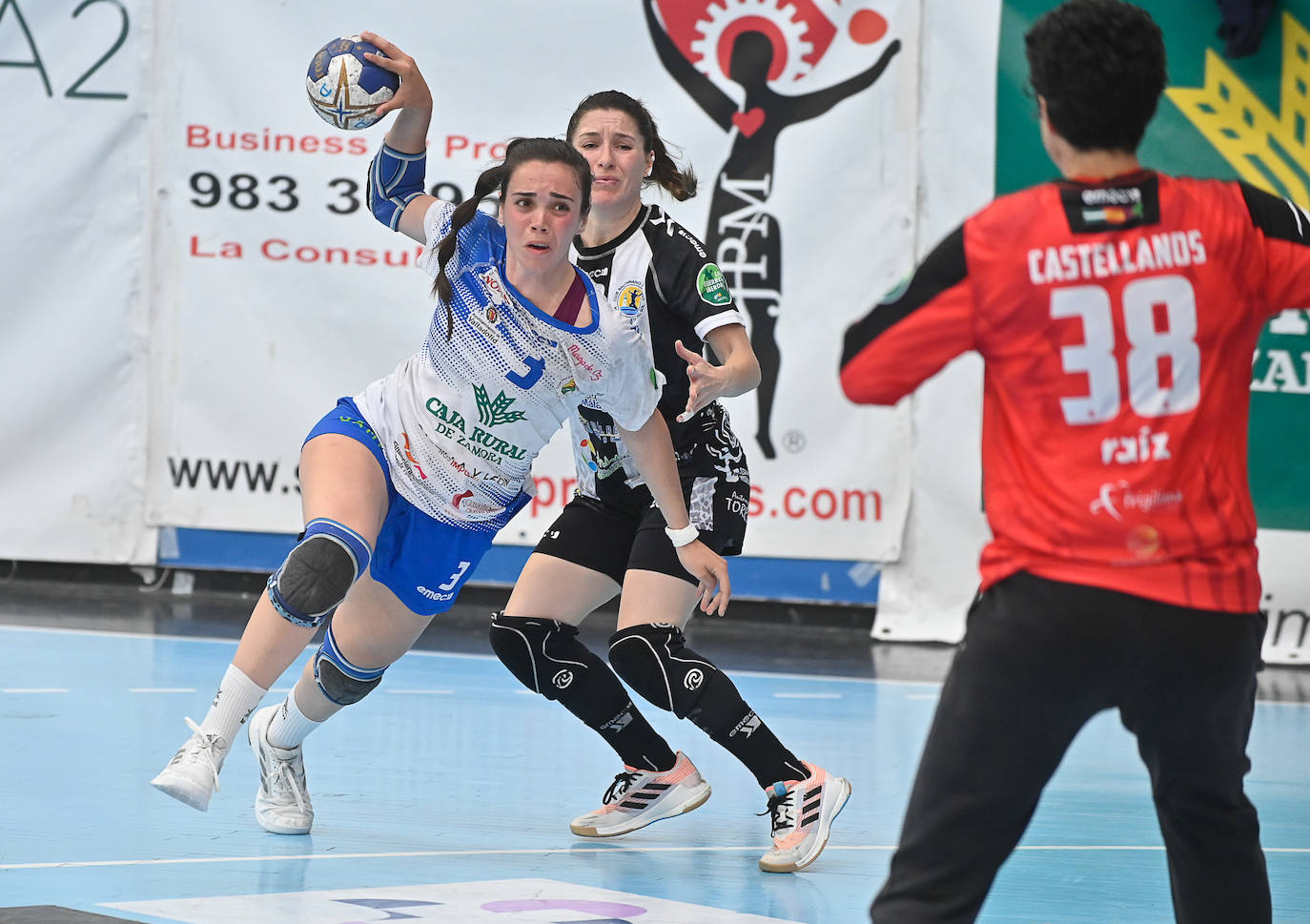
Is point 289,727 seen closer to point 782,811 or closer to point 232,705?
point 232,705

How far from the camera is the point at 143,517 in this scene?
909 cm

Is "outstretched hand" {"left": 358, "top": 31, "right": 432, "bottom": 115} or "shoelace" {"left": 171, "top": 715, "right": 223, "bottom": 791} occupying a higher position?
"outstretched hand" {"left": 358, "top": 31, "right": 432, "bottom": 115}

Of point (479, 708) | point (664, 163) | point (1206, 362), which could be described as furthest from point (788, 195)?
point (1206, 362)

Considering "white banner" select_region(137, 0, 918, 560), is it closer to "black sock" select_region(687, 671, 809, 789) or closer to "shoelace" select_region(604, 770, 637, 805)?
"shoelace" select_region(604, 770, 637, 805)

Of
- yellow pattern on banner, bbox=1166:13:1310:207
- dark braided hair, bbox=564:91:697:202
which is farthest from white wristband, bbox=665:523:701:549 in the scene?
yellow pattern on banner, bbox=1166:13:1310:207

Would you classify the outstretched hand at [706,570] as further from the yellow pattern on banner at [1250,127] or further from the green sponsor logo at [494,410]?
the yellow pattern on banner at [1250,127]

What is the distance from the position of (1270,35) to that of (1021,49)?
48.7 inches

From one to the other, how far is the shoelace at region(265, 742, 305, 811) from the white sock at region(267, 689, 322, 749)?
0.05 metres

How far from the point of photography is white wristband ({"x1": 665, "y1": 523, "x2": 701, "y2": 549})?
3980 millimetres

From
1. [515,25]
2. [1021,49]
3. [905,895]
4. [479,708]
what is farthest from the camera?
[515,25]

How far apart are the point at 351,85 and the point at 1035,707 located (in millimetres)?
2577

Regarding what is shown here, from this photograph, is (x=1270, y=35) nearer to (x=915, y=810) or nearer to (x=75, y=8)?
(x=75, y=8)

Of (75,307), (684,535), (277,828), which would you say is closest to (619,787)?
(684,535)

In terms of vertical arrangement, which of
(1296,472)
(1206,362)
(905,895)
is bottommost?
(1296,472)
